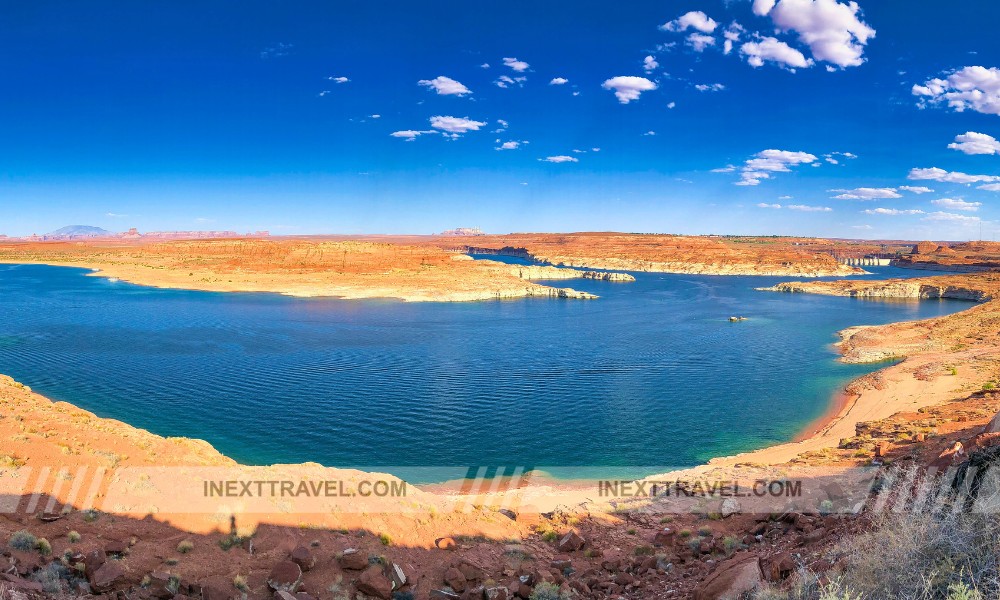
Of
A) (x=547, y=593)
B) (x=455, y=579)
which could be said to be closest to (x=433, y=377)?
(x=455, y=579)

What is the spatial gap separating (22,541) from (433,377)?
25.7 metres

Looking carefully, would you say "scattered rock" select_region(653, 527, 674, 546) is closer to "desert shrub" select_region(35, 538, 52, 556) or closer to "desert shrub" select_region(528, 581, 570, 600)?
"desert shrub" select_region(528, 581, 570, 600)

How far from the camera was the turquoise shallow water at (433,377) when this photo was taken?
24078 millimetres

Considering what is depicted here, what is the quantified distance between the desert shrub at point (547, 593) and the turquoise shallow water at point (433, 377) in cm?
1241

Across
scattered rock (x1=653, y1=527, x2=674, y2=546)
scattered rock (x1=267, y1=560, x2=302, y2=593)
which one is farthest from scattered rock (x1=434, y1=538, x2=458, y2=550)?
scattered rock (x1=653, y1=527, x2=674, y2=546)

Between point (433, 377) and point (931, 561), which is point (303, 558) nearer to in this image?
point (931, 561)

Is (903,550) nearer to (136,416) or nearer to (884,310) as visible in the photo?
(136,416)

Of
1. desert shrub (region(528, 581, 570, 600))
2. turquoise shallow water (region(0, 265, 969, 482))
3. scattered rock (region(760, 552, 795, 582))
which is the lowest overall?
turquoise shallow water (region(0, 265, 969, 482))

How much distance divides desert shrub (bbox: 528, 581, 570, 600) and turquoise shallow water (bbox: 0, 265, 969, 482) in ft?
40.7

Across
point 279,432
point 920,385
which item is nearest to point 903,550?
point 279,432

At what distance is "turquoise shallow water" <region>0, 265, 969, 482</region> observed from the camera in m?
24.1

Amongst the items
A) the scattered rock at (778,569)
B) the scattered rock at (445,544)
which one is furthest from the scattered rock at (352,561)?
the scattered rock at (778,569)

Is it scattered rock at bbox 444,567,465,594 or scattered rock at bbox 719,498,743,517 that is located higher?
scattered rock at bbox 444,567,465,594

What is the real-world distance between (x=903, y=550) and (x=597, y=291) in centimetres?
9297
